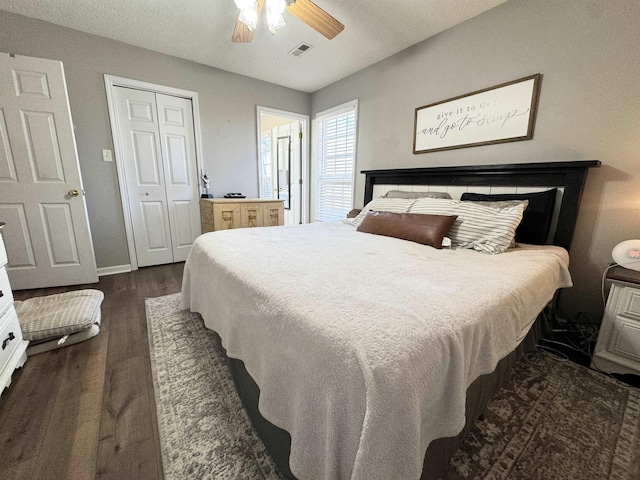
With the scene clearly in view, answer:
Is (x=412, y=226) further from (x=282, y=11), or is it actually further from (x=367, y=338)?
(x=282, y=11)

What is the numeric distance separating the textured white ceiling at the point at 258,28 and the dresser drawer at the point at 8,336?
2.42 meters

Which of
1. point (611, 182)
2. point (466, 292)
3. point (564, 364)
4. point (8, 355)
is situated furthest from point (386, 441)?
point (611, 182)

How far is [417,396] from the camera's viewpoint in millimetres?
604

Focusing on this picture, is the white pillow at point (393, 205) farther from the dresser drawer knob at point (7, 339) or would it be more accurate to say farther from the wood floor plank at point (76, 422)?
the dresser drawer knob at point (7, 339)

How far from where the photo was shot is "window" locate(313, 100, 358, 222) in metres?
3.53

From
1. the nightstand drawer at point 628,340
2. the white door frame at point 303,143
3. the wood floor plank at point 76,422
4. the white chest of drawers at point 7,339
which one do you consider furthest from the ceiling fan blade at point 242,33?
the nightstand drawer at point 628,340

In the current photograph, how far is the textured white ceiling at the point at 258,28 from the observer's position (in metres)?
2.07

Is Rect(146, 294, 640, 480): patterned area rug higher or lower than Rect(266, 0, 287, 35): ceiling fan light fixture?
lower

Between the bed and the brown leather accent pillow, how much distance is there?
183mm

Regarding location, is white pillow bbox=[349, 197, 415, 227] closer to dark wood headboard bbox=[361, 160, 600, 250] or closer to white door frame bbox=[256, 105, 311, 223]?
dark wood headboard bbox=[361, 160, 600, 250]

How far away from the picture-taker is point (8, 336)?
1365 millimetres

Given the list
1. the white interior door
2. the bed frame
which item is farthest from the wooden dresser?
the bed frame

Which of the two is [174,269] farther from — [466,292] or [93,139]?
[466,292]

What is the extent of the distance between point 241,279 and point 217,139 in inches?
118
